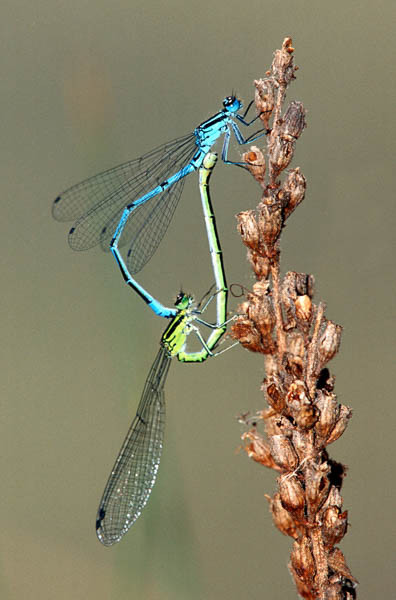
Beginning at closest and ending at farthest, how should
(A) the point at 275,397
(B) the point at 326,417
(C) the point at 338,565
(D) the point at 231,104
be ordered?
(C) the point at 338,565, (B) the point at 326,417, (A) the point at 275,397, (D) the point at 231,104

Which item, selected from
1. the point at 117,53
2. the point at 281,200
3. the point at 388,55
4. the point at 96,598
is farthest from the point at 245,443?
the point at 117,53

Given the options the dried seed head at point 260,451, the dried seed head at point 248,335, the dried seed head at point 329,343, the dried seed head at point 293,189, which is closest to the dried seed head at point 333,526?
the dried seed head at point 260,451

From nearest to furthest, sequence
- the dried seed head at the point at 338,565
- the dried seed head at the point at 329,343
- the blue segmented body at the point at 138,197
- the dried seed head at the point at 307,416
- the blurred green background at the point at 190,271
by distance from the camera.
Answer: the dried seed head at the point at 338,565 → the dried seed head at the point at 307,416 → the dried seed head at the point at 329,343 → the blue segmented body at the point at 138,197 → the blurred green background at the point at 190,271

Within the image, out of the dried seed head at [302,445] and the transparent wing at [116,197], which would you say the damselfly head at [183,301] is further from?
the dried seed head at [302,445]

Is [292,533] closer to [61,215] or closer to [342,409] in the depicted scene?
[342,409]

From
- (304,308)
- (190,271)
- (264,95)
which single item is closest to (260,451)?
(304,308)

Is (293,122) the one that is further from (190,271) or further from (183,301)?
(190,271)
